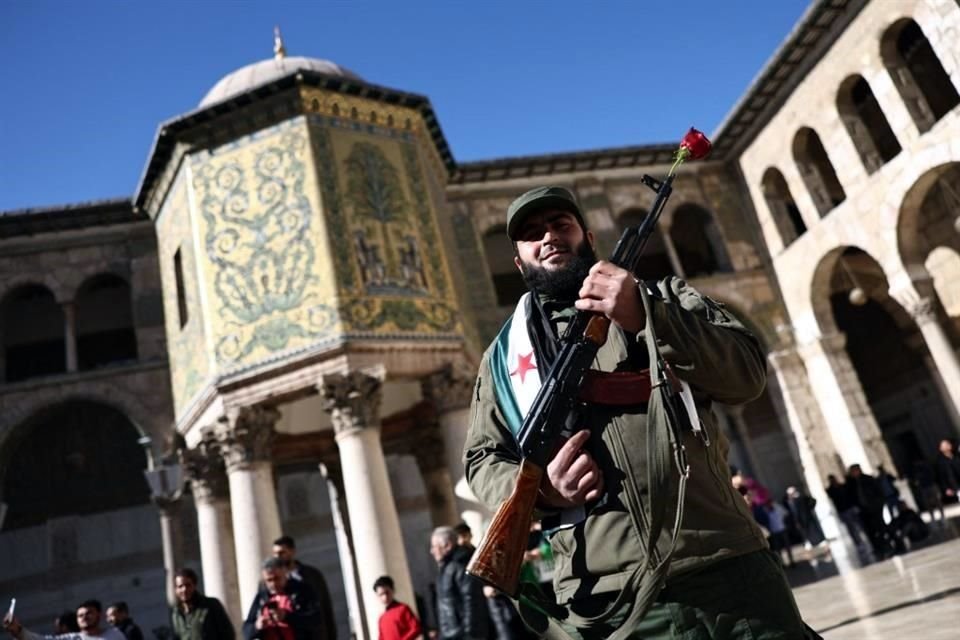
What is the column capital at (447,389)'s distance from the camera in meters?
9.56

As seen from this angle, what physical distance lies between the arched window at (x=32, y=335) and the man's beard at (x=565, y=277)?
14813mm

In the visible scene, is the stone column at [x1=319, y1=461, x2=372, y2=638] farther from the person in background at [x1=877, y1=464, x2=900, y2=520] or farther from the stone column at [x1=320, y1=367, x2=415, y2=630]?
the person in background at [x1=877, y1=464, x2=900, y2=520]

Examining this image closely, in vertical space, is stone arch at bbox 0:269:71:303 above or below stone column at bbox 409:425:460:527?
above

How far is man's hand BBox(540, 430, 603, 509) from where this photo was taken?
1498mm

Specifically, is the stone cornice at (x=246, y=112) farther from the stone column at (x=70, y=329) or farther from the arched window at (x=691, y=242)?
the arched window at (x=691, y=242)

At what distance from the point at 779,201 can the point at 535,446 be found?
14.8m

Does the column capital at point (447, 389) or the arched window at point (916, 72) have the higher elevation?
the arched window at point (916, 72)

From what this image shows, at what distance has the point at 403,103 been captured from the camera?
11023mm

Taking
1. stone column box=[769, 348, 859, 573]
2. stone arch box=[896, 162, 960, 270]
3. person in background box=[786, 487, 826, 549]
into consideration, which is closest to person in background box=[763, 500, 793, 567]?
person in background box=[786, 487, 826, 549]

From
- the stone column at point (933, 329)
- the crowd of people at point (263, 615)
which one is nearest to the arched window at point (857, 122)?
the stone column at point (933, 329)

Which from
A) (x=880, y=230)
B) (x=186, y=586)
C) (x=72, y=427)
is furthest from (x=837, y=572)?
(x=72, y=427)

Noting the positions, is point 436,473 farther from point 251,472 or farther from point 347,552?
point 251,472

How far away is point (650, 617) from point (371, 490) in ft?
24.2

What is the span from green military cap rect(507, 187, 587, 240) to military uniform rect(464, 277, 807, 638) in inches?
13.1
